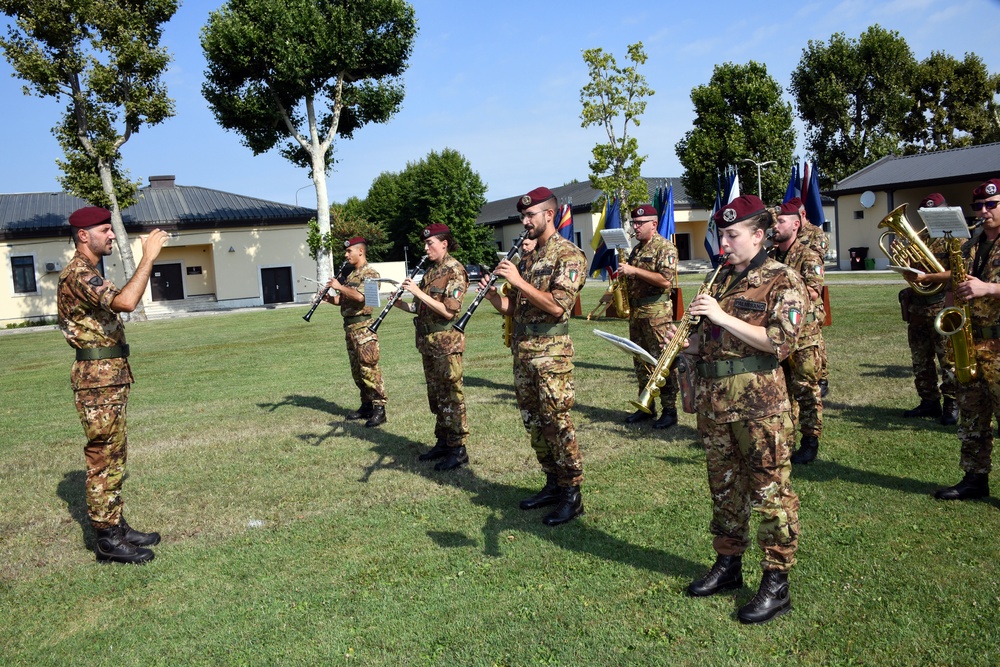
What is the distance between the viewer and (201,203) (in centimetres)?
4381

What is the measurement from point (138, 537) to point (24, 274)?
40.2m

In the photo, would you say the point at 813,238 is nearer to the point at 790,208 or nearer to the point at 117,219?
the point at 790,208

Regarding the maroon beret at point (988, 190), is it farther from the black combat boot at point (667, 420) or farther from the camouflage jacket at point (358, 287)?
the camouflage jacket at point (358, 287)

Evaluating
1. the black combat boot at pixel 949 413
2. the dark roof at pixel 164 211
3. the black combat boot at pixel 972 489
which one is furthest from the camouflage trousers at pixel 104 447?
the dark roof at pixel 164 211

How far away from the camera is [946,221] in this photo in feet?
18.2

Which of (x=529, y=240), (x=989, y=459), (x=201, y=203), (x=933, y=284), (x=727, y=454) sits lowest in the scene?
(x=989, y=459)

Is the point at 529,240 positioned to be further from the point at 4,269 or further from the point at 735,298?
the point at 4,269

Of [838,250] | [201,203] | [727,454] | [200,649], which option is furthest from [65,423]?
[838,250]

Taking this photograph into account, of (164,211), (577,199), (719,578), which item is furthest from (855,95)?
(719,578)

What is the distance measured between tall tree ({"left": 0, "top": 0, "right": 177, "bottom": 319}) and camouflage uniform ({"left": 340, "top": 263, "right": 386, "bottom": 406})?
88.9 ft

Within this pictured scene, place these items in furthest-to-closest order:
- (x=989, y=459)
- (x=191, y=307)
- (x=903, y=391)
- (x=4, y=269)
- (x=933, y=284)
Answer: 1. (x=191, y=307)
2. (x=4, y=269)
3. (x=903, y=391)
4. (x=933, y=284)
5. (x=989, y=459)

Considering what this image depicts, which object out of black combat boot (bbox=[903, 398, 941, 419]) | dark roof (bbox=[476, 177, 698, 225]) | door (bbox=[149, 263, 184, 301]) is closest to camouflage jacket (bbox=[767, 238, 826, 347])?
black combat boot (bbox=[903, 398, 941, 419])

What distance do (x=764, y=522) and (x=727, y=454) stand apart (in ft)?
1.32

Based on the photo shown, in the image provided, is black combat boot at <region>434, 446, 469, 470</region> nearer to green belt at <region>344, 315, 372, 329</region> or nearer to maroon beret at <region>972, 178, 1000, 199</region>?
green belt at <region>344, 315, 372, 329</region>
